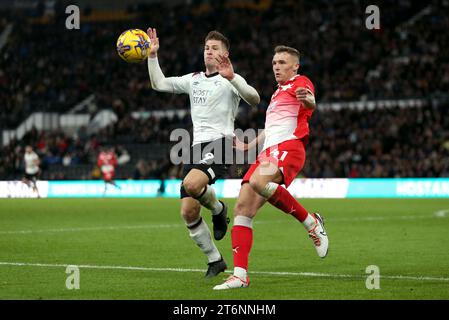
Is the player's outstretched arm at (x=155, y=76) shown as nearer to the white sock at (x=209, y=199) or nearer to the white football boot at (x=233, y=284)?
the white sock at (x=209, y=199)

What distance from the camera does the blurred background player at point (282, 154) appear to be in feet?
28.1

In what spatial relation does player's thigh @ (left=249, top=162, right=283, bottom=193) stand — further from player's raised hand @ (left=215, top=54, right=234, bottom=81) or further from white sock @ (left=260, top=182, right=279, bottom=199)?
player's raised hand @ (left=215, top=54, right=234, bottom=81)

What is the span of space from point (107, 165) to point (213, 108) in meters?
25.1

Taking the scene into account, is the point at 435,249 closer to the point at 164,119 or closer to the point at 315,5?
the point at 164,119

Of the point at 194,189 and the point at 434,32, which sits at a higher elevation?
the point at 434,32

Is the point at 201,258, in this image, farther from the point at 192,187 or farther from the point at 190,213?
the point at 192,187

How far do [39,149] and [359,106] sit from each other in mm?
13807

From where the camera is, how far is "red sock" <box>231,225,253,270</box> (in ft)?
27.2

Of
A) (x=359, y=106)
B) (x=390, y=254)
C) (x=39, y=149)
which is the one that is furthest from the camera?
(x=39, y=149)

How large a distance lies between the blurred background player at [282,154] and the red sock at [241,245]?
12 millimetres

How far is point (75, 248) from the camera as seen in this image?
12.5 meters

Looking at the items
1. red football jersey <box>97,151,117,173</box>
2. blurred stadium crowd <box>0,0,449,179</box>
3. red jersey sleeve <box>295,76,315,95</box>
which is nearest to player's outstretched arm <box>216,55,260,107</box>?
red jersey sleeve <box>295,76,315,95</box>
